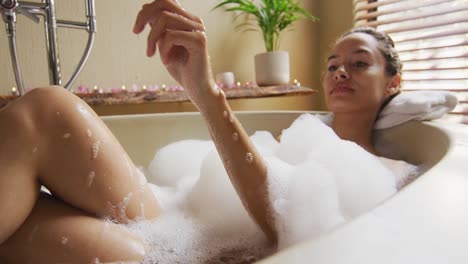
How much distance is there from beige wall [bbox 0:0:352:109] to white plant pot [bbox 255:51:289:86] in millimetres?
209

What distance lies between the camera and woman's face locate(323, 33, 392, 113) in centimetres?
112

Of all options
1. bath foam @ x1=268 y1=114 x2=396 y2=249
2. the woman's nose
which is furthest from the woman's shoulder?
the woman's nose

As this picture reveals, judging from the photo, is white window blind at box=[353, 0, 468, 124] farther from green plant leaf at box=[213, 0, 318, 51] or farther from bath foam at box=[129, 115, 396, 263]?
bath foam at box=[129, 115, 396, 263]

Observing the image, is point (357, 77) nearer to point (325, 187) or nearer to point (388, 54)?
point (388, 54)

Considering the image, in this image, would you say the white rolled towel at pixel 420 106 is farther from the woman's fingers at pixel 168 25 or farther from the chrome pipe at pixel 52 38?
the chrome pipe at pixel 52 38

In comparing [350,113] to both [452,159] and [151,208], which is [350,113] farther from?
[151,208]

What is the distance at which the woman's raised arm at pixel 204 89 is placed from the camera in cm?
56

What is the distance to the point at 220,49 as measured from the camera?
2141 millimetres

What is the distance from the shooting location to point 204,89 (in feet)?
1.98

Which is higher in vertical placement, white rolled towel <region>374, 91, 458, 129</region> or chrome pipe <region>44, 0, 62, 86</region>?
chrome pipe <region>44, 0, 62, 86</region>

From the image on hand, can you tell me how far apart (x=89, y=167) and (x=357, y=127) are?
82 centimetres

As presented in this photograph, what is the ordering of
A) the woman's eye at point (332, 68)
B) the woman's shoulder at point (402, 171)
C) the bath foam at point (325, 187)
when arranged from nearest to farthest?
the bath foam at point (325, 187) → the woman's shoulder at point (402, 171) → the woman's eye at point (332, 68)

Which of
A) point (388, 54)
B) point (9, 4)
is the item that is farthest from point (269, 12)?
point (9, 4)

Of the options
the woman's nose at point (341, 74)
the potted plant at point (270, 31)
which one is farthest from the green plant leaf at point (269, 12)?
the woman's nose at point (341, 74)
